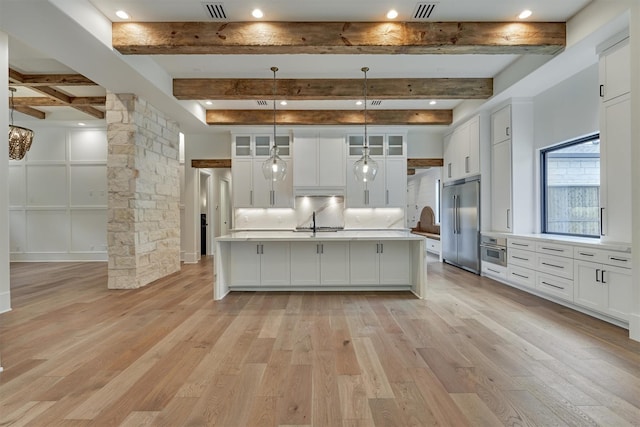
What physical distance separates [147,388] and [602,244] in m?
4.18

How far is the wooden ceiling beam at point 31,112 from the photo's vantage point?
649cm

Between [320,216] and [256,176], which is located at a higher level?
[256,176]

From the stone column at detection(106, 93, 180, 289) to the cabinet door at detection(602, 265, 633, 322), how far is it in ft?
18.9

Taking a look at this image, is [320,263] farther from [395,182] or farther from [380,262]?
[395,182]

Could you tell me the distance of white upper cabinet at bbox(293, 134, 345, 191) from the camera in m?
6.61

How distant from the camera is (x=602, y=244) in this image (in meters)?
3.24

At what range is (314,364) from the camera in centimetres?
238

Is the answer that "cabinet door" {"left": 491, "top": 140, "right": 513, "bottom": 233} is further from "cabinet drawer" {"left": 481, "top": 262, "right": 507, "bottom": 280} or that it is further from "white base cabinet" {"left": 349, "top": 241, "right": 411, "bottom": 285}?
"white base cabinet" {"left": 349, "top": 241, "right": 411, "bottom": 285}

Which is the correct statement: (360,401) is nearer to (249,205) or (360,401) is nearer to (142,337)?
(142,337)

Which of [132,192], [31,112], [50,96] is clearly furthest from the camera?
[31,112]

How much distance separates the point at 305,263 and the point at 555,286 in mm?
3104

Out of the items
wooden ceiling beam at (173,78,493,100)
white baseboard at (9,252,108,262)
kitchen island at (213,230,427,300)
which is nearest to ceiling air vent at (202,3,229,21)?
wooden ceiling beam at (173,78,493,100)

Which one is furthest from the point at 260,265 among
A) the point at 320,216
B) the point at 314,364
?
the point at 320,216

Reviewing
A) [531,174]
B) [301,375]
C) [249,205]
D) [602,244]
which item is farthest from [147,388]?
[531,174]
